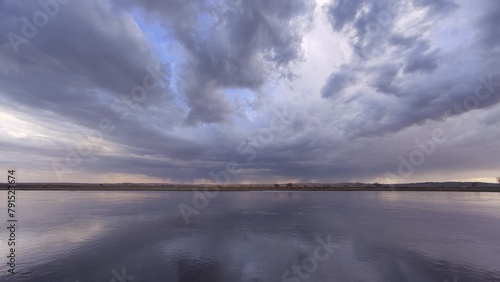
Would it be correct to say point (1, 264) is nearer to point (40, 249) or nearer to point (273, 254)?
point (40, 249)

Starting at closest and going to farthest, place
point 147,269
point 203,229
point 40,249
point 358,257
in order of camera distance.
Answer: point 147,269 < point 358,257 < point 40,249 < point 203,229

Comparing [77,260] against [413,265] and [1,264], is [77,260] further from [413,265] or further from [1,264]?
[413,265]

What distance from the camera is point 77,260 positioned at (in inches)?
714

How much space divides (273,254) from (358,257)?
6.79 m

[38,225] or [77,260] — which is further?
[38,225]

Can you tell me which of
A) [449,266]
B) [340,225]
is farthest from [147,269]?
[340,225]

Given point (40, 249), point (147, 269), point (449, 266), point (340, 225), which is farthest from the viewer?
point (340, 225)

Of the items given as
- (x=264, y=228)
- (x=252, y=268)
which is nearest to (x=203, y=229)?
(x=264, y=228)

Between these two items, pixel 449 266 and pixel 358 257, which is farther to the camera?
pixel 358 257

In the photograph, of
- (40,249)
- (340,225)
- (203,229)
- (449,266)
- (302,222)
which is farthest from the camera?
(302,222)

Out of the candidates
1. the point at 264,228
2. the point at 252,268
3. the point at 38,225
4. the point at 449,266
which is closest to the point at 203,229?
the point at 264,228

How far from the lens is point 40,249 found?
21062mm

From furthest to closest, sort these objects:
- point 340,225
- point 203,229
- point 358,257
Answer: point 340,225
point 203,229
point 358,257

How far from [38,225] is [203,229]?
68.8 ft
